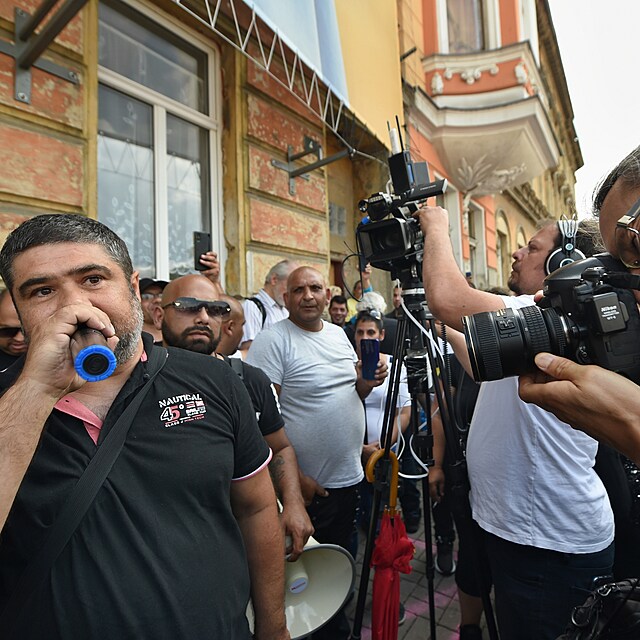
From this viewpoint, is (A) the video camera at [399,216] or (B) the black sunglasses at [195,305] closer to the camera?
(A) the video camera at [399,216]

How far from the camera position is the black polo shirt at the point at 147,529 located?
3.34ft

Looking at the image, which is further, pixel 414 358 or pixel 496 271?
pixel 496 271

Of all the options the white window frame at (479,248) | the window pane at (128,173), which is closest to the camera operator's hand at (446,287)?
the window pane at (128,173)

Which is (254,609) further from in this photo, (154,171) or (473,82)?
(473,82)

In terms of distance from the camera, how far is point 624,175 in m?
1.03

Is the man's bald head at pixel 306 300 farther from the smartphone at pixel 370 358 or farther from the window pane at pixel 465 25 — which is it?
the window pane at pixel 465 25

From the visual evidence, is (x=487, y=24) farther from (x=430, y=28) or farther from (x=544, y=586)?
(x=544, y=586)

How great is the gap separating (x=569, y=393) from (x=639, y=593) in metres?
0.57

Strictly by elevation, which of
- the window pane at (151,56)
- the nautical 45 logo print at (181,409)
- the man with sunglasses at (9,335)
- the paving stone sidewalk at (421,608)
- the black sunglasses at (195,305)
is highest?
the window pane at (151,56)

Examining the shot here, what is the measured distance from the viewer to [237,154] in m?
4.60

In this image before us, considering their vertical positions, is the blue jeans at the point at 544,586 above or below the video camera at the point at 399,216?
below

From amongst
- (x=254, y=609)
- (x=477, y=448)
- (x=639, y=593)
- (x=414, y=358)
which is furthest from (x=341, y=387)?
(x=639, y=593)

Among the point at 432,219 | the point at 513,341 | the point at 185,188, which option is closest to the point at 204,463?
the point at 513,341

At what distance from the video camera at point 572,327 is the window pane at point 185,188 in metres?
3.76
